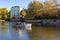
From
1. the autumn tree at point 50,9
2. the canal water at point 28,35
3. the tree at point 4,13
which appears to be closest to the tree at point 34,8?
the autumn tree at point 50,9

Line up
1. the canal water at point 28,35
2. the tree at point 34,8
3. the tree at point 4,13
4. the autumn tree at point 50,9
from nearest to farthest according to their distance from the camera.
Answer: the canal water at point 28,35
the autumn tree at point 50,9
the tree at point 34,8
the tree at point 4,13

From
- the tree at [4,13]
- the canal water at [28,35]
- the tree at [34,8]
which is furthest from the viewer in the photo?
the tree at [4,13]

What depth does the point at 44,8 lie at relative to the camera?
169 feet

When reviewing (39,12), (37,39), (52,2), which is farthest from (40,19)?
(37,39)

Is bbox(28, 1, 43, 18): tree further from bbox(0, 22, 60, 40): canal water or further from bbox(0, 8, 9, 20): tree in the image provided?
bbox(0, 22, 60, 40): canal water

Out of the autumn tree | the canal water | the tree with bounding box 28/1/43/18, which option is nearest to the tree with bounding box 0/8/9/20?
the tree with bounding box 28/1/43/18

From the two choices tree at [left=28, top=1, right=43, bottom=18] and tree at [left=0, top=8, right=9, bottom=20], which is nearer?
tree at [left=28, top=1, right=43, bottom=18]

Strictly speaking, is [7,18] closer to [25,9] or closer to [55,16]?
[25,9]

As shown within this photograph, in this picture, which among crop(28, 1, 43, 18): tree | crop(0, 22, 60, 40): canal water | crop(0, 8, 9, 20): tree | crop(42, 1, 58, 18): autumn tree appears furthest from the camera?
crop(0, 8, 9, 20): tree

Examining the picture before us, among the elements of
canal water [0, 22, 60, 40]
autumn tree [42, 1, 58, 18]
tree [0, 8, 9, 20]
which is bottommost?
tree [0, 8, 9, 20]

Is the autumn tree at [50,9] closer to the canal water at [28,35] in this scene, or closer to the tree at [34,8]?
the tree at [34,8]

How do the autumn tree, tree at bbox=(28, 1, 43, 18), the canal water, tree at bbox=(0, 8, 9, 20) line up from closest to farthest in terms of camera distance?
the canal water → the autumn tree → tree at bbox=(28, 1, 43, 18) → tree at bbox=(0, 8, 9, 20)

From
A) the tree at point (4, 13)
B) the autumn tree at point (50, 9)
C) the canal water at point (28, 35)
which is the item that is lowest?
the tree at point (4, 13)

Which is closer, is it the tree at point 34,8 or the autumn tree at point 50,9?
the autumn tree at point 50,9
